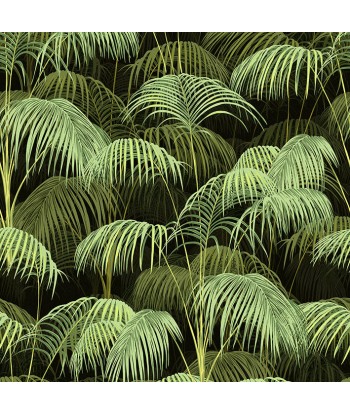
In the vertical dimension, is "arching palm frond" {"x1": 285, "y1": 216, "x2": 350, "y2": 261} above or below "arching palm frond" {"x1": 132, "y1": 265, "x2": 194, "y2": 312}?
above

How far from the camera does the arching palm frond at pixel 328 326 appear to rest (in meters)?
2.98

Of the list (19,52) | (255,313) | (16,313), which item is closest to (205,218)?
(255,313)

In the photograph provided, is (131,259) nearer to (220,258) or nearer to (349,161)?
(220,258)

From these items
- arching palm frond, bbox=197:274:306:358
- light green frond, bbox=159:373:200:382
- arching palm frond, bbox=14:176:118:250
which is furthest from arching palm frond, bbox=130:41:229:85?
light green frond, bbox=159:373:200:382

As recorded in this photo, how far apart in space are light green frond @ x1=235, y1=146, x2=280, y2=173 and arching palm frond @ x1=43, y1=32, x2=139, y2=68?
1.98 ft

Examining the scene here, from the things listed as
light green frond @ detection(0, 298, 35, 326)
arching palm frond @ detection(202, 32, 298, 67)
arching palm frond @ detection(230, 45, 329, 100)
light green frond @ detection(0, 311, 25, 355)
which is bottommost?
light green frond @ detection(0, 311, 25, 355)

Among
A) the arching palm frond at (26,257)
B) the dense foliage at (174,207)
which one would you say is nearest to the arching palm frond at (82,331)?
the dense foliage at (174,207)

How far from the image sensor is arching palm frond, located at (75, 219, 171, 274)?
301 cm

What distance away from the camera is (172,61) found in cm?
309

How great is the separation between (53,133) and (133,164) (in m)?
0.34

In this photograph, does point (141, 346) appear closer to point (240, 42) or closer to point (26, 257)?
point (26, 257)

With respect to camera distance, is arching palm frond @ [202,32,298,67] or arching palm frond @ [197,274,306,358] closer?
arching palm frond @ [197,274,306,358]

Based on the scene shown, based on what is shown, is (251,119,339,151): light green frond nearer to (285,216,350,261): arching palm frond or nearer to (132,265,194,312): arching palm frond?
(285,216,350,261): arching palm frond

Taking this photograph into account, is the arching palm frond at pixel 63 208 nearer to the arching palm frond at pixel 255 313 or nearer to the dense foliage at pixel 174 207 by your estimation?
the dense foliage at pixel 174 207
